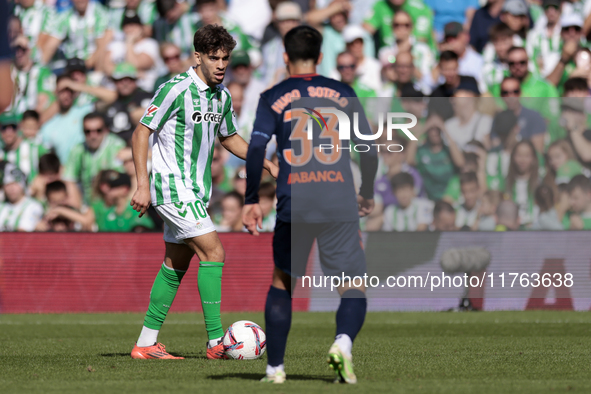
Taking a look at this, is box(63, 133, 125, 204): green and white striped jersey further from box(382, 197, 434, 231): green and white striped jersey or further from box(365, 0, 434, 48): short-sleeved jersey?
box(365, 0, 434, 48): short-sleeved jersey

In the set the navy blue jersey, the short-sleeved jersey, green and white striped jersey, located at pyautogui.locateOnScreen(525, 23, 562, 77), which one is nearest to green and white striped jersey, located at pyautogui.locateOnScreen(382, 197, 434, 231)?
the short-sleeved jersey

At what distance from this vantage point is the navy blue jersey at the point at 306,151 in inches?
154

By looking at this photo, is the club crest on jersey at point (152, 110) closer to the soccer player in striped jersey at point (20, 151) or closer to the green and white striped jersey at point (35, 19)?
the soccer player in striped jersey at point (20, 151)

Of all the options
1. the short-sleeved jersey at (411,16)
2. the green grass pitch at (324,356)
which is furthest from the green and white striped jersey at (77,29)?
the green grass pitch at (324,356)

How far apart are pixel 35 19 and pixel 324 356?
915 centimetres

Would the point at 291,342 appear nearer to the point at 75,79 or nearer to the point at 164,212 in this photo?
the point at 164,212

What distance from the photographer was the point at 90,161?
36.2 feet

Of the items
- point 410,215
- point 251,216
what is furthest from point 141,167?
point 410,215

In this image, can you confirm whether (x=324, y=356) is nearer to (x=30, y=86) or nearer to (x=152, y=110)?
(x=152, y=110)

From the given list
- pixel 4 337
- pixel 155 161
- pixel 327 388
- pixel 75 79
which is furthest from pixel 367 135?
pixel 75 79

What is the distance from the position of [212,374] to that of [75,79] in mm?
8379

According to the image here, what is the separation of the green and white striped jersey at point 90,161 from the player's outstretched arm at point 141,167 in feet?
18.1

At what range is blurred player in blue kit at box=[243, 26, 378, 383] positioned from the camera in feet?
12.9

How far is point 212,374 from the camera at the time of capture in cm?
457
